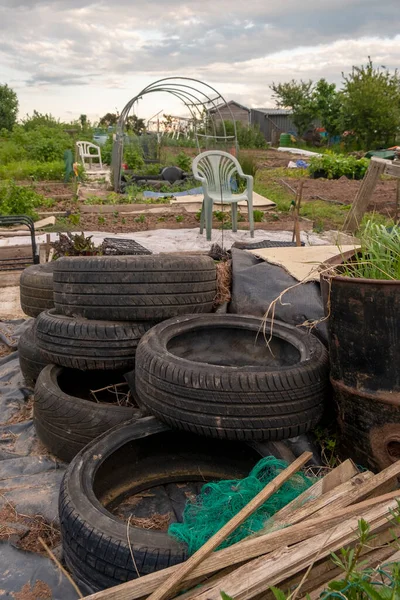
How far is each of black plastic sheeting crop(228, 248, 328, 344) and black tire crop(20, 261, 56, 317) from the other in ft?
4.66

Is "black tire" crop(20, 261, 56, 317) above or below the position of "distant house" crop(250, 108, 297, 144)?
below

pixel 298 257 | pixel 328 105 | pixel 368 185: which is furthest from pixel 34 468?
pixel 328 105

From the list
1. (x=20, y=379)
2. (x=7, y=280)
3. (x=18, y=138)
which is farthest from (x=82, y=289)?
(x=18, y=138)

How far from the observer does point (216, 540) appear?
183 centimetres

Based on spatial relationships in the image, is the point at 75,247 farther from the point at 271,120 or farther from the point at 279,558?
the point at 271,120

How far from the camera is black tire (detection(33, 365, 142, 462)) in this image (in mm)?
3051

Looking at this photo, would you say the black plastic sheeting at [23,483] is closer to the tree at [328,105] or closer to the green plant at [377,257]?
the green plant at [377,257]

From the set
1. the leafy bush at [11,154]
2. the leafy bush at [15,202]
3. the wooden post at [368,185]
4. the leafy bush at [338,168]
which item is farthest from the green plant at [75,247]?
the leafy bush at [11,154]

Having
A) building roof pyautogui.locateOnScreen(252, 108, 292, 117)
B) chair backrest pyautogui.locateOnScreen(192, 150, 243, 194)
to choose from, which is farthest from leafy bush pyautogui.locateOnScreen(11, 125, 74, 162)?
building roof pyautogui.locateOnScreen(252, 108, 292, 117)

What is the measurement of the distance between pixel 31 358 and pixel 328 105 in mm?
40197

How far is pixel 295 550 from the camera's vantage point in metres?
1.72

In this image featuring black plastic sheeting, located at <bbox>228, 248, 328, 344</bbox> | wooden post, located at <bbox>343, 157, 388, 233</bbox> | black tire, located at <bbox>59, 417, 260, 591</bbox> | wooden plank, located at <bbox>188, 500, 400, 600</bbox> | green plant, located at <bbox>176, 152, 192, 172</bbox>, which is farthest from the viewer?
green plant, located at <bbox>176, 152, 192, 172</bbox>

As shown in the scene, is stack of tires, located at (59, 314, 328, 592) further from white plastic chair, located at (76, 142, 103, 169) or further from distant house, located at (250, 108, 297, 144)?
distant house, located at (250, 108, 297, 144)

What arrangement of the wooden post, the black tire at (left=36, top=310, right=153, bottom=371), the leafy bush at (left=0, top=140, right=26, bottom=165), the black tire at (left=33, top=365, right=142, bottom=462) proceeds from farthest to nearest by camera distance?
the leafy bush at (left=0, top=140, right=26, bottom=165), the wooden post, the black tire at (left=36, top=310, right=153, bottom=371), the black tire at (left=33, top=365, right=142, bottom=462)
